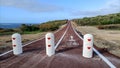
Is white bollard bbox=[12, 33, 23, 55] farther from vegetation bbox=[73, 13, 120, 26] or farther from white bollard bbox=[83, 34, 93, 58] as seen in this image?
Answer: vegetation bbox=[73, 13, 120, 26]

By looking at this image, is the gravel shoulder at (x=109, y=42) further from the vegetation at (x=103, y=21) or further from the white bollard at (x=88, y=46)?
the vegetation at (x=103, y=21)

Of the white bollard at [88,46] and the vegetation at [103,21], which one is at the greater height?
the white bollard at [88,46]

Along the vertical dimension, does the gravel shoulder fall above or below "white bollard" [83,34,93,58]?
below

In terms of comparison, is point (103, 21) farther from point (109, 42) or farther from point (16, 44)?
point (16, 44)

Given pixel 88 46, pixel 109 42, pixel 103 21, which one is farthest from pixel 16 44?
pixel 103 21

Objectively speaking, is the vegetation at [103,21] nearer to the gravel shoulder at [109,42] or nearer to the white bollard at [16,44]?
the gravel shoulder at [109,42]

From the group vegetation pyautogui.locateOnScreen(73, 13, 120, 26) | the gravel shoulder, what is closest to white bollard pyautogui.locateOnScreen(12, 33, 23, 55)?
the gravel shoulder

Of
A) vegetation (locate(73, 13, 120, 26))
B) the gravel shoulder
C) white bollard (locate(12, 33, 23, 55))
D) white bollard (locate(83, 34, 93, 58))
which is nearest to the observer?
white bollard (locate(83, 34, 93, 58))

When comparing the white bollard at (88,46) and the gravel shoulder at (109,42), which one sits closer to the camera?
the white bollard at (88,46)

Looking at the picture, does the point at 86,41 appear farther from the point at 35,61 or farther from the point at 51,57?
the point at 35,61

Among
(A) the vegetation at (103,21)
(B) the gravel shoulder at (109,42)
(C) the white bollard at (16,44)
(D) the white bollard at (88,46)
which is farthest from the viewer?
(A) the vegetation at (103,21)

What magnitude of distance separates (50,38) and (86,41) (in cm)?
208

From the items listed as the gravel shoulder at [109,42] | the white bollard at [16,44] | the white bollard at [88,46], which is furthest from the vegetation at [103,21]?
the white bollard at [88,46]

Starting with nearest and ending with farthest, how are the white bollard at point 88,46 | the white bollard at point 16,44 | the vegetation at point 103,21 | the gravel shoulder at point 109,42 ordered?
the white bollard at point 88,46 → the white bollard at point 16,44 → the gravel shoulder at point 109,42 → the vegetation at point 103,21
